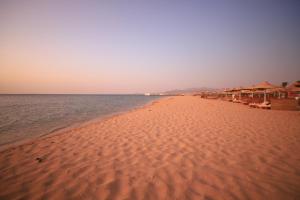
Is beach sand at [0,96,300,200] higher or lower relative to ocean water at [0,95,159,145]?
higher

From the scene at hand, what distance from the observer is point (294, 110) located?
40.8 feet

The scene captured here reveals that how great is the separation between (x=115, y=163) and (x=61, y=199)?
1.33 metres

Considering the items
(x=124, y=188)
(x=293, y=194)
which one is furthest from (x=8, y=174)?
(x=293, y=194)

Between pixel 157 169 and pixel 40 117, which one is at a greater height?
pixel 157 169

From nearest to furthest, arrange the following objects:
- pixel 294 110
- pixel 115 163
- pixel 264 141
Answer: pixel 115 163 → pixel 264 141 → pixel 294 110

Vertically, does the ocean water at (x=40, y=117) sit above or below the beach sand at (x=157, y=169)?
below

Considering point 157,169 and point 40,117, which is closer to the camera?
point 157,169

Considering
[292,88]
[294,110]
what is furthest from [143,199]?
[292,88]

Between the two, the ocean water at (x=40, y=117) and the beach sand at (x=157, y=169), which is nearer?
the beach sand at (x=157, y=169)

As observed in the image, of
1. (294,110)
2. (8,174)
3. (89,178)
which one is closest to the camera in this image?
(89,178)

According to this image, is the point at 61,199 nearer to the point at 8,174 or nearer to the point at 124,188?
the point at 124,188

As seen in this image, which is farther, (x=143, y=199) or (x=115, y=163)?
(x=115, y=163)

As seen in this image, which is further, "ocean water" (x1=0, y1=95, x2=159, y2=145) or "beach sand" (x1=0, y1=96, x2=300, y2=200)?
"ocean water" (x1=0, y1=95, x2=159, y2=145)

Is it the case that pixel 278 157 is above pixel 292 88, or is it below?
below
